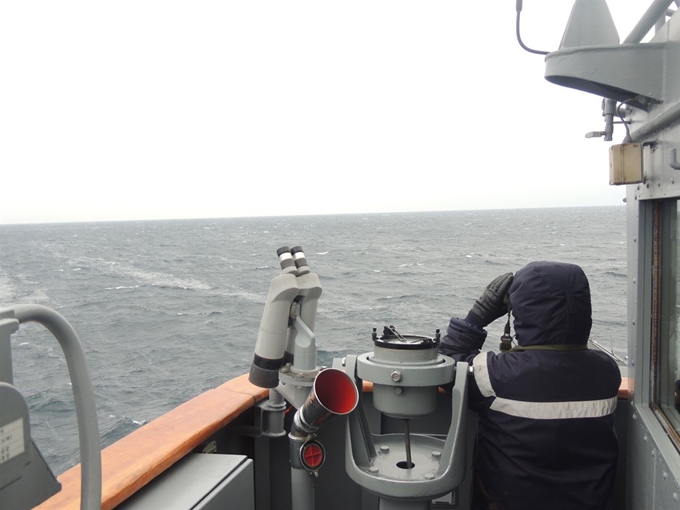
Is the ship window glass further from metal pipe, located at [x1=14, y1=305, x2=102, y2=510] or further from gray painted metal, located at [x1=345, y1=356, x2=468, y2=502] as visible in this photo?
metal pipe, located at [x1=14, y1=305, x2=102, y2=510]

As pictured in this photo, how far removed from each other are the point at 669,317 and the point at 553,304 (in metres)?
0.53

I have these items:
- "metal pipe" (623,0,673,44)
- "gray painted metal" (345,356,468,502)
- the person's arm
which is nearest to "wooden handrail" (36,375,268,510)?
"gray painted metal" (345,356,468,502)

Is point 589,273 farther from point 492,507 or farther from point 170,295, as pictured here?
point 492,507

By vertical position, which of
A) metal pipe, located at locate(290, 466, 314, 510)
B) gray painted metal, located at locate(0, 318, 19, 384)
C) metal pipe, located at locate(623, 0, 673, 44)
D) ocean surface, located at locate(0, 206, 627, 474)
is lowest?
ocean surface, located at locate(0, 206, 627, 474)

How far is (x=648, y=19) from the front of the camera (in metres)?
2.00

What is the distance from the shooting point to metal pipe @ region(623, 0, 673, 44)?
192 centimetres

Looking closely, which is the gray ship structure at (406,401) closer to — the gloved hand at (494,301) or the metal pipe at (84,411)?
the metal pipe at (84,411)

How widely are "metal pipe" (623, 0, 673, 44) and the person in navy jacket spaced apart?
814 mm

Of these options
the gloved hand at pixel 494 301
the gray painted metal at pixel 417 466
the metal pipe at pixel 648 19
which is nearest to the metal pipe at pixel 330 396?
the gray painted metal at pixel 417 466

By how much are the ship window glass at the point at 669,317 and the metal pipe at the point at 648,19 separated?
61cm

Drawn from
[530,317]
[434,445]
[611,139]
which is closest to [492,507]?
[434,445]

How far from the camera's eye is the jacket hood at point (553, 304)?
2328 mm

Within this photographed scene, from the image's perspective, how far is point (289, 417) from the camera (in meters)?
3.22

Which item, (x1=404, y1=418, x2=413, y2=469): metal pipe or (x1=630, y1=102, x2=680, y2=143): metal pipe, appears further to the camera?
(x1=404, y1=418, x2=413, y2=469): metal pipe
